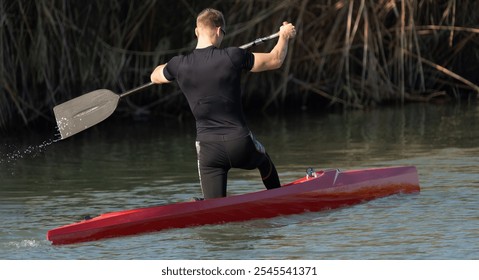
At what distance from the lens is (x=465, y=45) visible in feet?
57.0

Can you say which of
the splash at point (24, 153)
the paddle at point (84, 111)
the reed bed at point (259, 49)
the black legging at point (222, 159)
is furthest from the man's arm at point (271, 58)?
the reed bed at point (259, 49)

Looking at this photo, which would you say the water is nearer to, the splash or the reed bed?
the splash

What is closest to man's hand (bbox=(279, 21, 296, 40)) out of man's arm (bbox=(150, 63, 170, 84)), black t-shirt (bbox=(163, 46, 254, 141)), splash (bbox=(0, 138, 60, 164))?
black t-shirt (bbox=(163, 46, 254, 141))

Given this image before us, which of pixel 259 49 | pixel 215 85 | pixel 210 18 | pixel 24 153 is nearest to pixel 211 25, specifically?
pixel 210 18

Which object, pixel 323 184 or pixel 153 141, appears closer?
pixel 323 184

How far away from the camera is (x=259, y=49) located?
16.2 metres

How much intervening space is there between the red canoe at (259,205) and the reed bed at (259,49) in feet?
17.6

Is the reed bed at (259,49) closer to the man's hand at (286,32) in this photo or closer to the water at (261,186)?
the water at (261,186)

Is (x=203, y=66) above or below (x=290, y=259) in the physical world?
above

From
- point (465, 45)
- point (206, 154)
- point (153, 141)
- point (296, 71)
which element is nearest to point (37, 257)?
point (206, 154)

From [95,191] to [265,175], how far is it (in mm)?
2049

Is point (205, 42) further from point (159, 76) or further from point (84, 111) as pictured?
point (84, 111)

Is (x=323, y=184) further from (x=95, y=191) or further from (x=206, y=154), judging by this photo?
(x=95, y=191)

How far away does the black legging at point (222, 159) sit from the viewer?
902 centimetres
